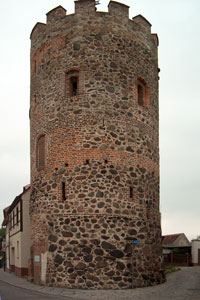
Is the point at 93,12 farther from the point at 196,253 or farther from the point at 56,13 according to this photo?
the point at 196,253

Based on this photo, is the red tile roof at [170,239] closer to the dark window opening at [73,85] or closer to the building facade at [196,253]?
the building facade at [196,253]

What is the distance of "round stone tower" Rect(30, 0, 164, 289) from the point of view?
1493cm

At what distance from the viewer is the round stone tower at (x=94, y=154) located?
14.9 m

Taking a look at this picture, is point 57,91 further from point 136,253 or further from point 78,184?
point 136,253

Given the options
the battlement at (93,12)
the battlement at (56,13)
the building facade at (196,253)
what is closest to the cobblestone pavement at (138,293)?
the battlement at (93,12)

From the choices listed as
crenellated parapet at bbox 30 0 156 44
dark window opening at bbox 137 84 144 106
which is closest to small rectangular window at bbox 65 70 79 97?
crenellated parapet at bbox 30 0 156 44

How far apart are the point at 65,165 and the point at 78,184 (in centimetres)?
102

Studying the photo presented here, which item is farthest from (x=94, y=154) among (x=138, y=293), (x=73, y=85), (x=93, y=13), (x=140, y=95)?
(x=93, y=13)

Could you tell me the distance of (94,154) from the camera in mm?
15570

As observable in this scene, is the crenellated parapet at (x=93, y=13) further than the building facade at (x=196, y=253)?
No

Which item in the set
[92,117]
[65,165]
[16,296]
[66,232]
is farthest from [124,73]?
[16,296]

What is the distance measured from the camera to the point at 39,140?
57.3 ft

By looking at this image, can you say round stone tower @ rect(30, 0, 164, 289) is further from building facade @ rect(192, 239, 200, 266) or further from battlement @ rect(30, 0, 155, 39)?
building facade @ rect(192, 239, 200, 266)

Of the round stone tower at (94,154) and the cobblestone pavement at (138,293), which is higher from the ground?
the round stone tower at (94,154)
